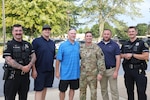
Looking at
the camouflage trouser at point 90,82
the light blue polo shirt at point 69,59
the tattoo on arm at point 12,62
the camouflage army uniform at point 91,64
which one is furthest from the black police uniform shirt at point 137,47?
the tattoo on arm at point 12,62

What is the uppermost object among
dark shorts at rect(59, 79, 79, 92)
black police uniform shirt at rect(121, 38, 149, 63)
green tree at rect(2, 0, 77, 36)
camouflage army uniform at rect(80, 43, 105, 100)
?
green tree at rect(2, 0, 77, 36)

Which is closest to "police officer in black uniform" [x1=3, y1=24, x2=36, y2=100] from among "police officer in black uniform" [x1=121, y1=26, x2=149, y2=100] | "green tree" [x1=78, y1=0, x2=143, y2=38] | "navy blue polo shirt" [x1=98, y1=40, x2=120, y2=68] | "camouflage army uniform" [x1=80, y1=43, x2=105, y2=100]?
"camouflage army uniform" [x1=80, y1=43, x2=105, y2=100]

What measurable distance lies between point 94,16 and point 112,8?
3.02 meters

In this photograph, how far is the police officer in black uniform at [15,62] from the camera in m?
5.09

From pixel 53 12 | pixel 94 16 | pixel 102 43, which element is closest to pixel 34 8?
pixel 53 12

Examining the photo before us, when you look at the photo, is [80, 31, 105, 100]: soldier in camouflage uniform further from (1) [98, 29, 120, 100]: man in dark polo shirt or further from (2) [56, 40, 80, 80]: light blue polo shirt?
(1) [98, 29, 120, 100]: man in dark polo shirt

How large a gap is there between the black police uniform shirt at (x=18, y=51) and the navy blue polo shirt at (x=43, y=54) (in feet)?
1.92

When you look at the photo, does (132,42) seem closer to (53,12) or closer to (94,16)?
(53,12)

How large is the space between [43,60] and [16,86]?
0.92m

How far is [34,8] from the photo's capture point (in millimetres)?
30328

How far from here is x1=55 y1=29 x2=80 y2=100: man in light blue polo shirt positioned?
5.92 metres

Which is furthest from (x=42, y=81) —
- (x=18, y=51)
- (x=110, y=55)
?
(x=110, y=55)

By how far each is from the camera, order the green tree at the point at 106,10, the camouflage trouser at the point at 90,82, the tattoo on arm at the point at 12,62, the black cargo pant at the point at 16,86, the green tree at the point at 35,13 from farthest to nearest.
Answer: the green tree at the point at 106,10
the green tree at the point at 35,13
the camouflage trouser at the point at 90,82
the black cargo pant at the point at 16,86
the tattoo on arm at the point at 12,62

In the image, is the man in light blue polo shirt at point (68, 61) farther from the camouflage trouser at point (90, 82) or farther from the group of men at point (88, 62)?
the camouflage trouser at point (90, 82)
